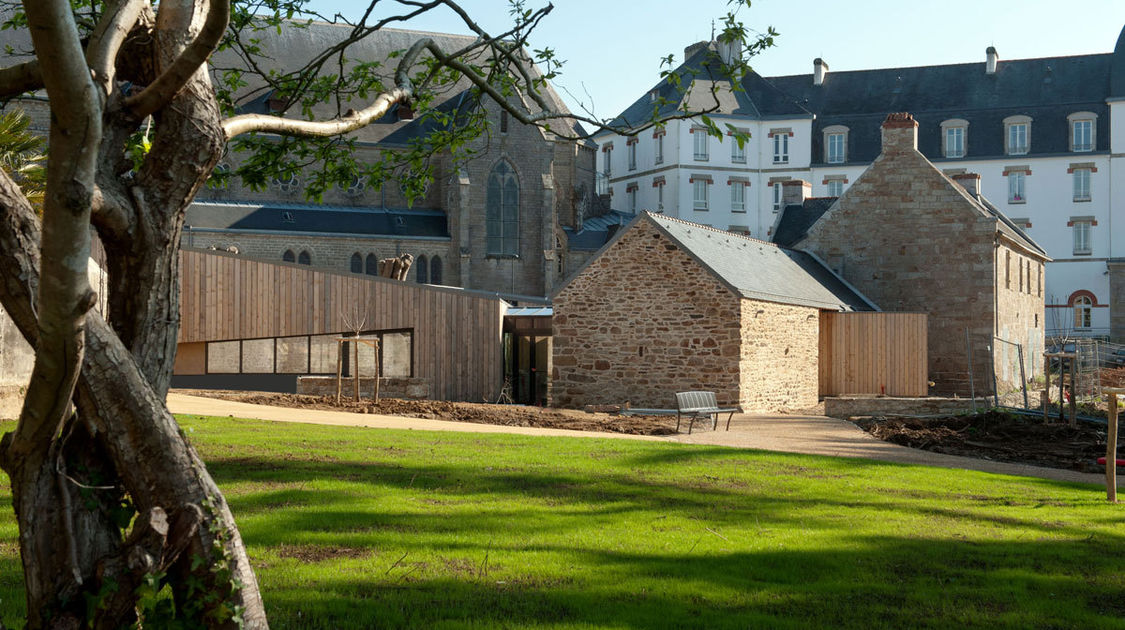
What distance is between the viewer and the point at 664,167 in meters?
59.8

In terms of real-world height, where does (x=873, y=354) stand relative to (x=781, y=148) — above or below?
below

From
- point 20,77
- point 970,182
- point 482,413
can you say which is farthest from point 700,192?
point 20,77

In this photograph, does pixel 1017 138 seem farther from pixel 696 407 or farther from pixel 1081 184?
pixel 696 407

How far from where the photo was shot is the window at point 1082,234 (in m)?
55.3

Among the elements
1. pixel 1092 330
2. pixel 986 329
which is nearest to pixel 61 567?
pixel 986 329

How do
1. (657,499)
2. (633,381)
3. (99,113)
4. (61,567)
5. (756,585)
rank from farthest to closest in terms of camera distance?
(633,381)
(657,499)
(756,585)
(61,567)
(99,113)

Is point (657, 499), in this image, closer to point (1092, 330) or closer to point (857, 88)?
point (1092, 330)

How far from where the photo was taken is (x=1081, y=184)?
184ft

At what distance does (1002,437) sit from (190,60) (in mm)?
15985

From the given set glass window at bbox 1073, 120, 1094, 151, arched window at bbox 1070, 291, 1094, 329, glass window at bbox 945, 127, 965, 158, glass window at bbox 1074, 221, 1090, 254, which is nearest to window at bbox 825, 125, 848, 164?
glass window at bbox 945, 127, 965, 158

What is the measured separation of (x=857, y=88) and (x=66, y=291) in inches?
2474

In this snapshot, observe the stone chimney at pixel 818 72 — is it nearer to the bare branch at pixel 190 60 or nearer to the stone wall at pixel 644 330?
the stone wall at pixel 644 330

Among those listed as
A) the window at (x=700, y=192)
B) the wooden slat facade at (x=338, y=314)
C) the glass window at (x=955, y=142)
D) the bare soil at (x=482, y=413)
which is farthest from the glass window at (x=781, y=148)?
the bare soil at (x=482, y=413)

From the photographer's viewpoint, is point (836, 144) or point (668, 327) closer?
point (668, 327)
